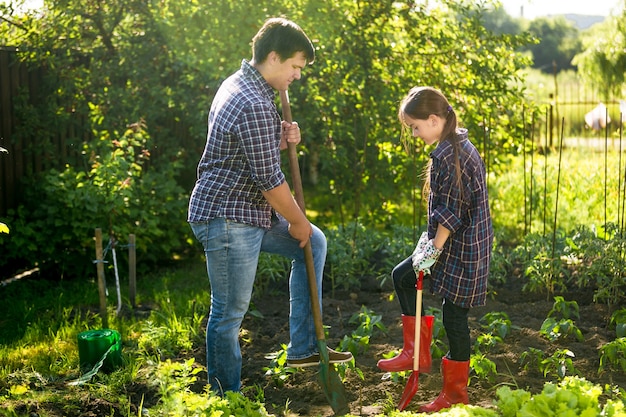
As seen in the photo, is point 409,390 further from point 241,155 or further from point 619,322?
point 619,322

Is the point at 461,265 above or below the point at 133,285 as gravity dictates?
above

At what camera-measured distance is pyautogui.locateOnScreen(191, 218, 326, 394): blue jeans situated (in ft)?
11.2

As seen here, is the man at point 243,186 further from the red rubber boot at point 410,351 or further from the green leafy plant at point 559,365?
the green leafy plant at point 559,365

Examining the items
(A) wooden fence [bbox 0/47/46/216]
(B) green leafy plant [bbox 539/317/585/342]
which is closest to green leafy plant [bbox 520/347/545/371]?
(B) green leafy plant [bbox 539/317/585/342]

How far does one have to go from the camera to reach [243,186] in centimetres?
342

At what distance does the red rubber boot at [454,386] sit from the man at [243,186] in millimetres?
828

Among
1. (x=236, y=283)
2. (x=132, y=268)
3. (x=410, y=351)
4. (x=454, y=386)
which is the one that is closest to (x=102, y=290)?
(x=132, y=268)

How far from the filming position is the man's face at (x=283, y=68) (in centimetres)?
338

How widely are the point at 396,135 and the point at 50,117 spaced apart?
308 centimetres

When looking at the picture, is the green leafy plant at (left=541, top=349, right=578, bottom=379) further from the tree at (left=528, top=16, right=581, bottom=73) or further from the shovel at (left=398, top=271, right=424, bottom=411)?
the tree at (left=528, top=16, right=581, bottom=73)

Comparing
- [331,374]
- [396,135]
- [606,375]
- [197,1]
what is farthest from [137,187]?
[606,375]

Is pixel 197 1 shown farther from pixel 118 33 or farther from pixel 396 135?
pixel 396 135

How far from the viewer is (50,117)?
726 centimetres

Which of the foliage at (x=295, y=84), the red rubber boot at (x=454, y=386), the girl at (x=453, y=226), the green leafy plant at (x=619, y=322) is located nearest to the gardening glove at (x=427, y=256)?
the girl at (x=453, y=226)
